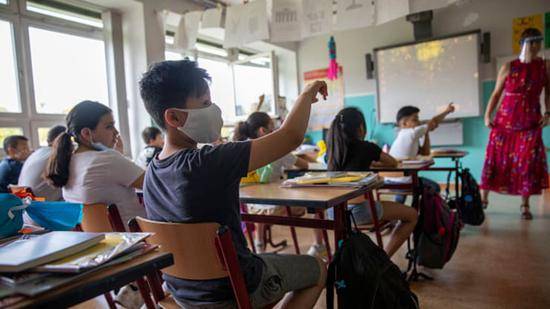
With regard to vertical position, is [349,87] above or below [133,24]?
below

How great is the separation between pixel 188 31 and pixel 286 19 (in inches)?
46.2

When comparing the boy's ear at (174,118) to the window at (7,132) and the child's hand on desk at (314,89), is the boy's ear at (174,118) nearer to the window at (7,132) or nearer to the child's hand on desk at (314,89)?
the child's hand on desk at (314,89)

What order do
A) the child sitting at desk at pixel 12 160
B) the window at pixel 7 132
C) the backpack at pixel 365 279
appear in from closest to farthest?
the backpack at pixel 365 279, the child sitting at desk at pixel 12 160, the window at pixel 7 132

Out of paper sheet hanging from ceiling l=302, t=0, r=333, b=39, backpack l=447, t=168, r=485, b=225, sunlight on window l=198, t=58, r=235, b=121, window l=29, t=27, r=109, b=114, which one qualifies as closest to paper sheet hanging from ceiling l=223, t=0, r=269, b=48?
paper sheet hanging from ceiling l=302, t=0, r=333, b=39

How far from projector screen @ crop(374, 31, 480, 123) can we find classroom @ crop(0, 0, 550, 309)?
0.02 metres

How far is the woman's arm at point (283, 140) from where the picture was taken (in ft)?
2.90

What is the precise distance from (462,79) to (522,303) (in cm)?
382

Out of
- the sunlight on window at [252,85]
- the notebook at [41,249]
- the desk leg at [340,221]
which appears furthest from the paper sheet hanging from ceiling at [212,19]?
the notebook at [41,249]

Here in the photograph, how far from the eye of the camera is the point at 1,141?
3.07 metres

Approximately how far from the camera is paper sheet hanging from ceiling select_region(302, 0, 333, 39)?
3113mm

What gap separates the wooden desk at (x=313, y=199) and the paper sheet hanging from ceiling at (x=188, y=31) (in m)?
2.68

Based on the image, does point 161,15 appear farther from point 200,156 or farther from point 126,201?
point 200,156

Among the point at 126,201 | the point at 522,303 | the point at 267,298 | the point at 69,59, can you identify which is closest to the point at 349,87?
the point at 69,59

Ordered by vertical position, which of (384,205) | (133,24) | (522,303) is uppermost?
(133,24)
